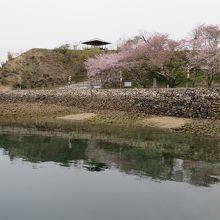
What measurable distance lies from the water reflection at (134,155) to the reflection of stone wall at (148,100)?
8.26 metres

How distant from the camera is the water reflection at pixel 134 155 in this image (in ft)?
62.5

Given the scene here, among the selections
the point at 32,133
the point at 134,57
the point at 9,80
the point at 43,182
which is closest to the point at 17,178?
the point at 43,182

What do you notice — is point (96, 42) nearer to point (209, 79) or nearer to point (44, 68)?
point (44, 68)

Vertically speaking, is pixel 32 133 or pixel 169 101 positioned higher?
pixel 169 101

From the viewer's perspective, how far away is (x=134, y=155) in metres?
23.2

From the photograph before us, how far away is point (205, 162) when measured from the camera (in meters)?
21.1

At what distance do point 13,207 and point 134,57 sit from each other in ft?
121

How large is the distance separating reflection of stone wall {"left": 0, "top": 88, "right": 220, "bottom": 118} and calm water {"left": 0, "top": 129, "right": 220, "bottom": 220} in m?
8.19

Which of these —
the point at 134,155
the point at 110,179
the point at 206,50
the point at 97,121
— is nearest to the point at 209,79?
the point at 206,50

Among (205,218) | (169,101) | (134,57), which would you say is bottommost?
(205,218)

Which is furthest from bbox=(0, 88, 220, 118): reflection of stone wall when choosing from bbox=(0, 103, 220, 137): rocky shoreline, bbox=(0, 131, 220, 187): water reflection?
bbox=(0, 131, 220, 187): water reflection

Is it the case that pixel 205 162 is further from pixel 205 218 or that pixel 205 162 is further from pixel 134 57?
pixel 134 57

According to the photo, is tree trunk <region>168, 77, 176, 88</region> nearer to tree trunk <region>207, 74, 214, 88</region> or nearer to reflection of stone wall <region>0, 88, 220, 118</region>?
tree trunk <region>207, 74, 214, 88</region>

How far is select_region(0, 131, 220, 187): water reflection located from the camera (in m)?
19.0
